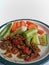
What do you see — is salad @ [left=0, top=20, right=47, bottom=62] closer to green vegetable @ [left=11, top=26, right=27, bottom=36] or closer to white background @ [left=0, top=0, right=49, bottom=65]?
green vegetable @ [left=11, top=26, right=27, bottom=36]

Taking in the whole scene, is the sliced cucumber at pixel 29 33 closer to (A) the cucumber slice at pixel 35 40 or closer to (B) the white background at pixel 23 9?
(A) the cucumber slice at pixel 35 40

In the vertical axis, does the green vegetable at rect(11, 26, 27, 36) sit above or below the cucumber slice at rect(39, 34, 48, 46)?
above

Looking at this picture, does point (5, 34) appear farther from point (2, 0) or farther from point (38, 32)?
point (2, 0)

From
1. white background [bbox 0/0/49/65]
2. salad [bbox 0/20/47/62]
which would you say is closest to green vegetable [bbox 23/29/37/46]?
salad [bbox 0/20/47/62]

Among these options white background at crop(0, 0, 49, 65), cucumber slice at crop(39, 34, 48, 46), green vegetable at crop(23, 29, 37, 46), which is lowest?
cucumber slice at crop(39, 34, 48, 46)

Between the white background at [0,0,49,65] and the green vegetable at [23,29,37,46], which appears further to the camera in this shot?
the white background at [0,0,49,65]

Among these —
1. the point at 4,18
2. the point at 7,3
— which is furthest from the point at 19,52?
the point at 7,3

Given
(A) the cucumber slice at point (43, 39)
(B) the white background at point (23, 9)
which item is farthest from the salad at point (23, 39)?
(B) the white background at point (23, 9)
